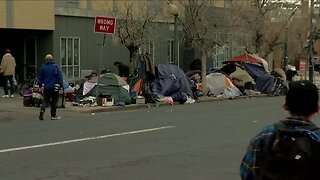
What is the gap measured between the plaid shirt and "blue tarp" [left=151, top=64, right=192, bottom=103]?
20.1m

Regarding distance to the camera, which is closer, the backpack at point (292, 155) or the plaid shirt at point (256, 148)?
the backpack at point (292, 155)

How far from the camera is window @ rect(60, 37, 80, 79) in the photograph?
3188 centimetres

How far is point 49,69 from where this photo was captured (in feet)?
52.6

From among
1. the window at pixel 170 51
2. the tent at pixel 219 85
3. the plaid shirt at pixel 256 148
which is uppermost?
the window at pixel 170 51

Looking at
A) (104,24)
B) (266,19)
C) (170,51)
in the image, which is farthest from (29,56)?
(266,19)

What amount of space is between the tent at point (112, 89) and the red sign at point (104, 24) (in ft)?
6.34

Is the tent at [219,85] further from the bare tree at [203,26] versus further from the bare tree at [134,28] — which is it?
the bare tree at [134,28]

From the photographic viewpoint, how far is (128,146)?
37.0 feet

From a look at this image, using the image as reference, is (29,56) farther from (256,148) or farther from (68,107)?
(256,148)

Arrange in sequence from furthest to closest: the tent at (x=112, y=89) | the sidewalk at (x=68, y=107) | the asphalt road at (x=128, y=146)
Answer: the tent at (x=112, y=89) → the sidewalk at (x=68, y=107) → the asphalt road at (x=128, y=146)

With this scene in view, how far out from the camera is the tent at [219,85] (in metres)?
27.2

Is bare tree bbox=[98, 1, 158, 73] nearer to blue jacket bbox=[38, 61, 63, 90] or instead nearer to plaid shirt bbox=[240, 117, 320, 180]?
blue jacket bbox=[38, 61, 63, 90]

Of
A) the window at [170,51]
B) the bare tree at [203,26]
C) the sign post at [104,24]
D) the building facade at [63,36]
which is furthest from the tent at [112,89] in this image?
the window at [170,51]

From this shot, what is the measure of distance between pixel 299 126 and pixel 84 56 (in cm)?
3039
